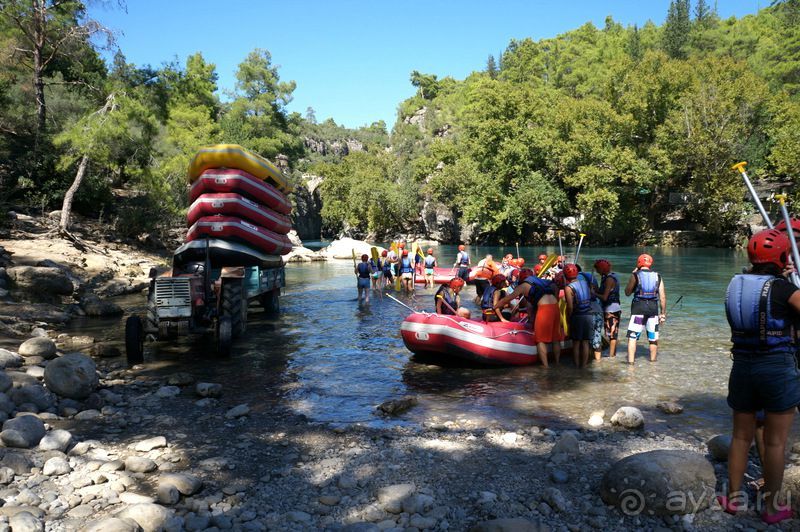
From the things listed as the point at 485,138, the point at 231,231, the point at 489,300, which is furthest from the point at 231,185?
the point at 485,138

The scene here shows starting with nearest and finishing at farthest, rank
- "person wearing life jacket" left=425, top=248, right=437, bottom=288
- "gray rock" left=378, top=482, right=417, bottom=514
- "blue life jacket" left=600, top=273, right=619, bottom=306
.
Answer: "gray rock" left=378, top=482, right=417, bottom=514
"blue life jacket" left=600, top=273, right=619, bottom=306
"person wearing life jacket" left=425, top=248, right=437, bottom=288

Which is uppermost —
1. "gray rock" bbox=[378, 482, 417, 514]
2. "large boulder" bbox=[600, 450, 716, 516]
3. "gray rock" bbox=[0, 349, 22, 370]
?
"gray rock" bbox=[0, 349, 22, 370]

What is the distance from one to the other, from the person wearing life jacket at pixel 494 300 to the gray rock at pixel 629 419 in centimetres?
389

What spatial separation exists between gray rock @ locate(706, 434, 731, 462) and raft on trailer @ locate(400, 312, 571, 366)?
4265mm

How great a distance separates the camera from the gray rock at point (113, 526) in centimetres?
348

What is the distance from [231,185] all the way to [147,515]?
8.26 meters

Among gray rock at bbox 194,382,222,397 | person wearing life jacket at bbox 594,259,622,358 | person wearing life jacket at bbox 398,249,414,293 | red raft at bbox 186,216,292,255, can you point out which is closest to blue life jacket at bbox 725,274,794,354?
person wearing life jacket at bbox 594,259,622,358

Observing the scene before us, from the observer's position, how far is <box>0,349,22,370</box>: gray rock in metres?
7.37

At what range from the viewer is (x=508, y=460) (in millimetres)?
5137

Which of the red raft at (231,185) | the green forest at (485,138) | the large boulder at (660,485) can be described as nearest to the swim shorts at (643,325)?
the large boulder at (660,485)

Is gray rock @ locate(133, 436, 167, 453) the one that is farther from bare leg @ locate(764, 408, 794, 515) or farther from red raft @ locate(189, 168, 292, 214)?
red raft @ locate(189, 168, 292, 214)

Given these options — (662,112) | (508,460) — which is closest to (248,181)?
(508,460)

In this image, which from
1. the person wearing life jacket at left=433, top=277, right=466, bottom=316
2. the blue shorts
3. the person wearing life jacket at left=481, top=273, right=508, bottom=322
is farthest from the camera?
the person wearing life jacket at left=433, top=277, right=466, bottom=316

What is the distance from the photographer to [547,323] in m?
9.30
